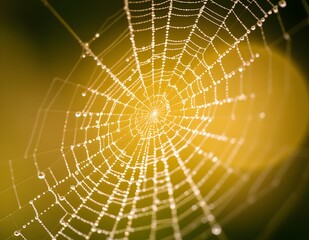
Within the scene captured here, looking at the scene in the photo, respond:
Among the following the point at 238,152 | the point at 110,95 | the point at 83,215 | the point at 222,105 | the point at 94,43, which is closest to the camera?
the point at 238,152

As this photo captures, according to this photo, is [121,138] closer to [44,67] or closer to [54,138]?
[54,138]

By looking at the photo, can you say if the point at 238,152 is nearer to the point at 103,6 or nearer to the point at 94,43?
the point at 94,43

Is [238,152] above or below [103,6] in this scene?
below

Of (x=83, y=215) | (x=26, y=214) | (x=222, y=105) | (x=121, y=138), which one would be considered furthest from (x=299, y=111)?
A: (x=26, y=214)

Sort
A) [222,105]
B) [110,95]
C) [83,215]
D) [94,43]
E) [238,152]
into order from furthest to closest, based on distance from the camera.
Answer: [94,43]
[83,215]
[110,95]
[222,105]
[238,152]

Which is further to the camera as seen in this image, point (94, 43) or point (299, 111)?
point (94, 43)

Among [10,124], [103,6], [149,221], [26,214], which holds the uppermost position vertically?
[103,6]

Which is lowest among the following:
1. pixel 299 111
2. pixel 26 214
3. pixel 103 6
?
pixel 299 111

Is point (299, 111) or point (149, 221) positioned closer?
point (299, 111)

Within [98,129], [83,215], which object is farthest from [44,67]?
[83,215]
